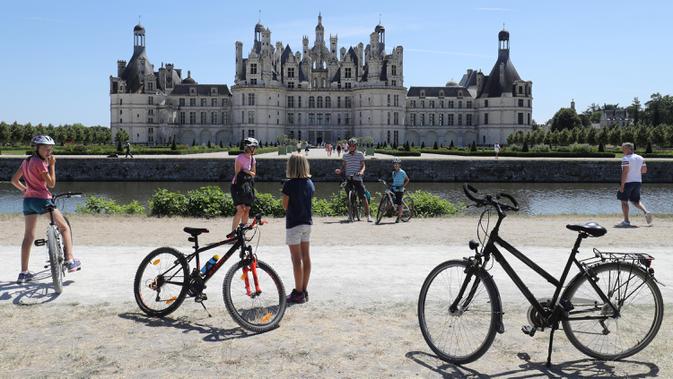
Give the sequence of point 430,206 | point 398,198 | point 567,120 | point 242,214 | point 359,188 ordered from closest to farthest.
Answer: point 242,214, point 398,198, point 359,188, point 430,206, point 567,120

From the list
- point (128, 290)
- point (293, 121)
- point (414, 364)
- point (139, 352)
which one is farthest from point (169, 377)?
point (293, 121)

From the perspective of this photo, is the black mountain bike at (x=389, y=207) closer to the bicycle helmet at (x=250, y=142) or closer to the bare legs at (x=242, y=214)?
the bare legs at (x=242, y=214)

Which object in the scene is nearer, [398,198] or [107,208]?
[398,198]

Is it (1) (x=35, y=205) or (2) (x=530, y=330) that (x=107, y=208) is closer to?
(1) (x=35, y=205)

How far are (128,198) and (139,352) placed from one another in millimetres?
20428

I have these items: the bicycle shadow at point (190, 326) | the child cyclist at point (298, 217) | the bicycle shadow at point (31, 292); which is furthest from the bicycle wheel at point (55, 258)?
the child cyclist at point (298, 217)

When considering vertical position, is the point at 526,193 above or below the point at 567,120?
below

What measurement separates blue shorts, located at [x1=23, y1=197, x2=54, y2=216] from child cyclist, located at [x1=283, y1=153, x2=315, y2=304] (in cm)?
248

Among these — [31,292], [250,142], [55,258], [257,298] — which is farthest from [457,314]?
[250,142]

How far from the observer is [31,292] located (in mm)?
6051

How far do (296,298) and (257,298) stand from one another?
2.20ft

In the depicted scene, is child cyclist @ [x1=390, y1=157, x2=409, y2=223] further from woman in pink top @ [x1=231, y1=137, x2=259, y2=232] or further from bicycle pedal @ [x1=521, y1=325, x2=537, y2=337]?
bicycle pedal @ [x1=521, y1=325, x2=537, y2=337]

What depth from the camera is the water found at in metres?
20.6

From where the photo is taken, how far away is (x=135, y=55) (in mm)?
77875
